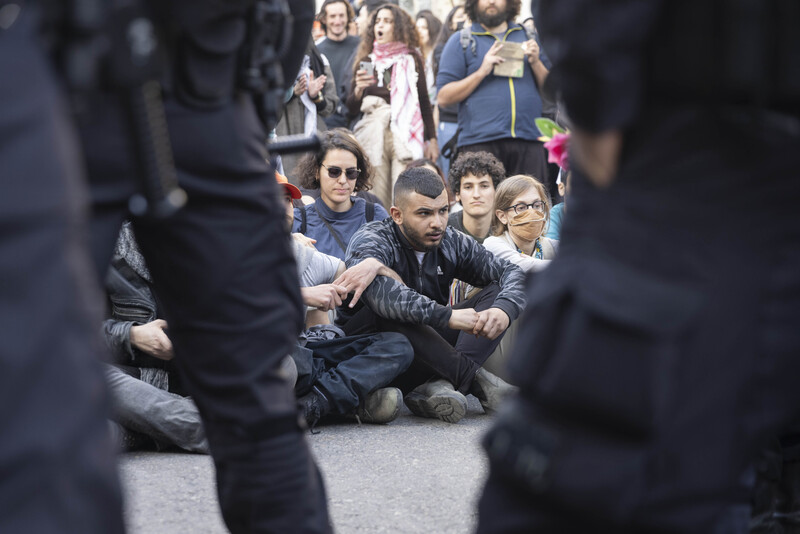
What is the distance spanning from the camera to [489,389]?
414 centimetres

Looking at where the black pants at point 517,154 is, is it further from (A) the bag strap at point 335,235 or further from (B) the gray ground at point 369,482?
(B) the gray ground at point 369,482

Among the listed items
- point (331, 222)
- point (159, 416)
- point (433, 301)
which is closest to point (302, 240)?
point (331, 222)

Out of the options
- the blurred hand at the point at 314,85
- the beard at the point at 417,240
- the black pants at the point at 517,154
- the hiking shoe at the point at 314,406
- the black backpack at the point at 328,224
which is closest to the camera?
the hiking shoe at the point at 314,406

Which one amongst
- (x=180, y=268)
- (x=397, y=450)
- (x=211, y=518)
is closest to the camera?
(x=180, y=268)

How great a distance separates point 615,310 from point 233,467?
785 millimetres

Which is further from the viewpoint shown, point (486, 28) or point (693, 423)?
point (486, 28)

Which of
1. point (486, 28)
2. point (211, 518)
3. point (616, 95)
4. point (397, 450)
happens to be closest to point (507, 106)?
point (486, 28)

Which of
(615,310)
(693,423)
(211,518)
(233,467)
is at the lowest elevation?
(211,518)

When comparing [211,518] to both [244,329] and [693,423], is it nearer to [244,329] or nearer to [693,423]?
[244,329]

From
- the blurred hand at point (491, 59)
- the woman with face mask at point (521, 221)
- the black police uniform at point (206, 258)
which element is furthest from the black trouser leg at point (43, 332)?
the blurred hand at point (491, 59)

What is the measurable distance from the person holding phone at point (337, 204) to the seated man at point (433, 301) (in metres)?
0.64

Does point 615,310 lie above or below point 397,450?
above

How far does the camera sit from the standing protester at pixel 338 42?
7293 millimetres

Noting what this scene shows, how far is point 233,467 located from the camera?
60.4 inches
